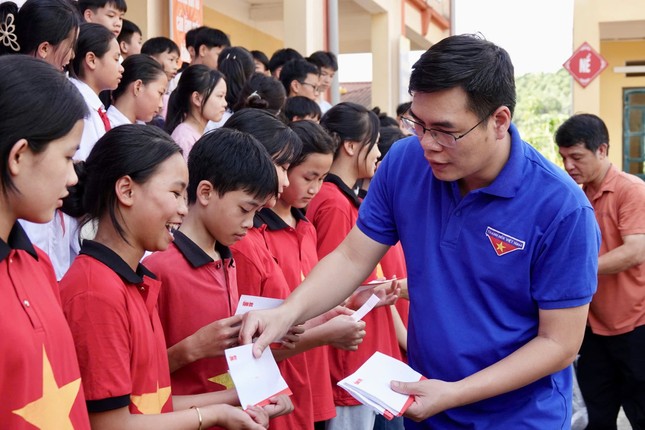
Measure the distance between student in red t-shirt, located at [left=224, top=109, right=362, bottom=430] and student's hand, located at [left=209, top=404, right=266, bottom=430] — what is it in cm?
54

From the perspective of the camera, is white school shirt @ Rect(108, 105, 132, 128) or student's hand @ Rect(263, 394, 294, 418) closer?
student's hand @ Rect(263, 394, 294, 418)

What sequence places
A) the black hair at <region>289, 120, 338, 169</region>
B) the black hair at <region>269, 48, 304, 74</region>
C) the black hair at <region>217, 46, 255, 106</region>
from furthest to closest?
the black hair at <region>269, 48, 304, 74</region>, the black hair at <region>217, 46, 255, 106</region>, the black hair at <region>289, 120, 338, 169</region>

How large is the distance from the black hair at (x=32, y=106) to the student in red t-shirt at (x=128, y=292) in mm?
485

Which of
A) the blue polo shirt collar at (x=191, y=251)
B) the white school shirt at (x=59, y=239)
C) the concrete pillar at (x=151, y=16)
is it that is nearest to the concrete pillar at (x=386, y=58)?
the concrete pillar at (x=151, y=16)

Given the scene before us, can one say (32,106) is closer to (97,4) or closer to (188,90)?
(188,90)

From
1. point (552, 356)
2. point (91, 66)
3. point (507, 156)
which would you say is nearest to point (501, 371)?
point (552, 356)

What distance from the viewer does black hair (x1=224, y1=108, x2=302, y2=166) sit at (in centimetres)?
337

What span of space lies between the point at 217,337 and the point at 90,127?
1.76m

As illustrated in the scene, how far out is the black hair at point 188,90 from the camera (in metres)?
4.96

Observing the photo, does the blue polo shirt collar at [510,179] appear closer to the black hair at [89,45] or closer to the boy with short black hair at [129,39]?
the black hair at [89,45]

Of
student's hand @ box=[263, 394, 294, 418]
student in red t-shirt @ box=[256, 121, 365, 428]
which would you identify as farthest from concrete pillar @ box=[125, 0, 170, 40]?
student's hand @ box=[263, 394, 294, 418]

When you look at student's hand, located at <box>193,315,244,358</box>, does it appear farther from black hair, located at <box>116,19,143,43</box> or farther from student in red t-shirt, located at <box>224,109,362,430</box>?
black hair, located at <box>116,19,143,43</box>

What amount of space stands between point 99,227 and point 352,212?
73.4 inches

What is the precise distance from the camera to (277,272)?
318 cm
